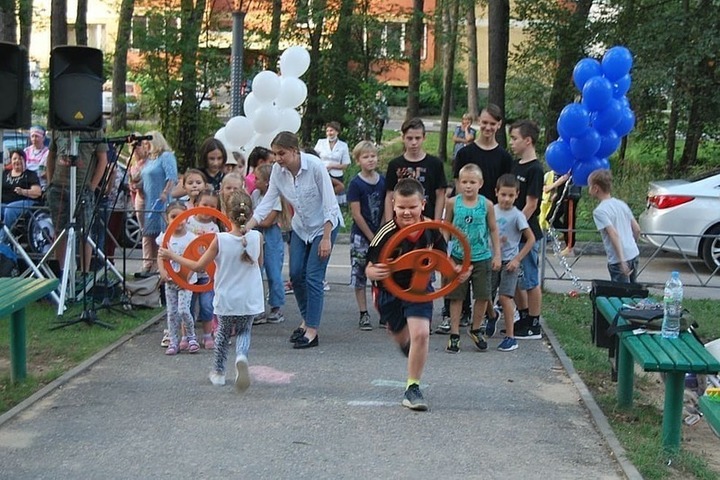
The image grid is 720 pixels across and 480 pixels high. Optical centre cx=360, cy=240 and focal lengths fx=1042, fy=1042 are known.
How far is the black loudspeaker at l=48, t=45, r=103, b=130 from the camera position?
10.3m

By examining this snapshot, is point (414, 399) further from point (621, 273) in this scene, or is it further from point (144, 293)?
point (144, 293)

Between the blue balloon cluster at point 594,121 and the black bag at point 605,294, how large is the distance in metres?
6.18

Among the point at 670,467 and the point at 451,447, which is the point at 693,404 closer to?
the point at 670,467

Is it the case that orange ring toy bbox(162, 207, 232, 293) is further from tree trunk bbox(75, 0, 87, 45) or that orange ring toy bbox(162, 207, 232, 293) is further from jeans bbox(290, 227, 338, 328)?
tree trunk bbox(75, 0, 87, 45)

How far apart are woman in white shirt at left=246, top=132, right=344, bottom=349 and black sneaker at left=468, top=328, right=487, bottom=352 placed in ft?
4.44

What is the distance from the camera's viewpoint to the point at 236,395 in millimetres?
7441

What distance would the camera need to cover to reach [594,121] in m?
14.4

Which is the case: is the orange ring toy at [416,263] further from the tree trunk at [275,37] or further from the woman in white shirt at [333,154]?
the tree trunk at [275,37]

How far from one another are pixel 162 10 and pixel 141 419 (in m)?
16.2

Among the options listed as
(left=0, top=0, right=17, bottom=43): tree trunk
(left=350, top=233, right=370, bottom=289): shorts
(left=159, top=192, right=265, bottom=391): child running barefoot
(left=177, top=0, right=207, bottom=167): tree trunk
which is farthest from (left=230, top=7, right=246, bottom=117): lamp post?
(left=159, top=192, right=265, bottom=391): child running barefoot

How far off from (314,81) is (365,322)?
44.8 ft

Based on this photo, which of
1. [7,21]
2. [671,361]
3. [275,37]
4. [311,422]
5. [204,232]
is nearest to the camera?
[671,361]

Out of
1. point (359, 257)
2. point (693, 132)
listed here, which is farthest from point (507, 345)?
point (693, 132)

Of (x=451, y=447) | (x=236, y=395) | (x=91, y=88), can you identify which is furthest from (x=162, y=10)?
(x=451, y=447)
